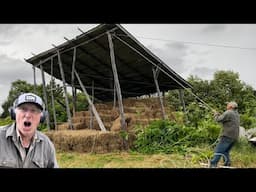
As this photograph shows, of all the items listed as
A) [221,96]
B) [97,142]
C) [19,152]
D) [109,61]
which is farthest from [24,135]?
[221,96]

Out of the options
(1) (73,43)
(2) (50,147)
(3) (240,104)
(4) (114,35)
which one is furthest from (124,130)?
(2) (50,147)

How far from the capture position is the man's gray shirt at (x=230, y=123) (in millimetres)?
4996

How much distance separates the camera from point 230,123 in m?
5.04

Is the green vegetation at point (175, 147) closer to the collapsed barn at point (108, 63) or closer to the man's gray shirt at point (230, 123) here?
the man's gray shirt at point (230, 123)

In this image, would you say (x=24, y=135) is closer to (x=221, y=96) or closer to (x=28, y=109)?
(x=28, y=109)

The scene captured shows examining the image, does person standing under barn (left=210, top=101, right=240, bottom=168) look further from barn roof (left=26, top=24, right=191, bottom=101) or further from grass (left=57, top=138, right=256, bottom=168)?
barn roof (left=26, top=24, right=191, bottom=101)

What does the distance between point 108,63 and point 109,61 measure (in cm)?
20

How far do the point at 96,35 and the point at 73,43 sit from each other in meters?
0.92

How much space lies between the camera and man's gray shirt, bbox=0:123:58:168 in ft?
4.44

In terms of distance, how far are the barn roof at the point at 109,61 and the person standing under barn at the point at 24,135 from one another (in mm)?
5916

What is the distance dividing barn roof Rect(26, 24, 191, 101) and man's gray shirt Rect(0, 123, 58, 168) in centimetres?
589
